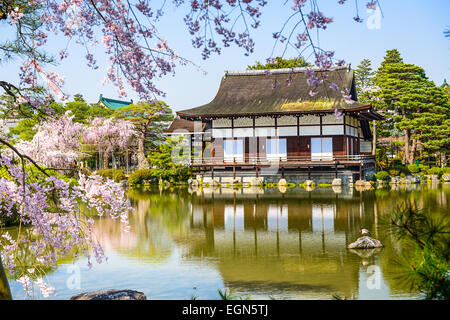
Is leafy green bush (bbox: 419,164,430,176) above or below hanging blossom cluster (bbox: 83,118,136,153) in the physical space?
below

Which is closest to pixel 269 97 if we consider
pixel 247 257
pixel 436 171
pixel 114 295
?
pixel 436 171

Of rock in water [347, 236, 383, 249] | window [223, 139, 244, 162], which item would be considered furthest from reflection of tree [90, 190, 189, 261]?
window [223, 139, 244, 162]

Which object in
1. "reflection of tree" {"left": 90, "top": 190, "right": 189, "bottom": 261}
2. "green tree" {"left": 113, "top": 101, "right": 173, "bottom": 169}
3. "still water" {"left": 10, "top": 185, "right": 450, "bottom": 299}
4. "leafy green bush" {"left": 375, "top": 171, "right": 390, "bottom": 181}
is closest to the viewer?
"still water" {"left": 10, "top": 185, "right": 450, "bottom": 299}

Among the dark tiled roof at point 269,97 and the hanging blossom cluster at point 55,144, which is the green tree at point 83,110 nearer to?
the hanging blossom cluster at point 55,144

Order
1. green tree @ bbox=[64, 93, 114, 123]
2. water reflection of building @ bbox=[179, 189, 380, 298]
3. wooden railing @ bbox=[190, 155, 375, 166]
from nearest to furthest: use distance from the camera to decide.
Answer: water reflection of building @ bbox=[179, 189, 380, 298] → wooden railing @ bbox=[190, 155, 375, 166] → green tree @ bbox=[64, 93, 114, 123]

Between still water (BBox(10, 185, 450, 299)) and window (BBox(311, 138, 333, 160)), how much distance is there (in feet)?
31.8

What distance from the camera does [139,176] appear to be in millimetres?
25719

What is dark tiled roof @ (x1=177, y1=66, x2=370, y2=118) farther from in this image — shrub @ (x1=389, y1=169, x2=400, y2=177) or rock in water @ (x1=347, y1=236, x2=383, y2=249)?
rock in water @ (x1=347, y1=236, x2=383, y2=249)

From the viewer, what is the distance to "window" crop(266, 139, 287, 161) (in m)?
23.5

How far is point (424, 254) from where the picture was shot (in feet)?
8.40

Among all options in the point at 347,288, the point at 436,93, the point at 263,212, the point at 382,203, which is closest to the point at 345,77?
the point at 436,93

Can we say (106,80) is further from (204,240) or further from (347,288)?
(204,240)

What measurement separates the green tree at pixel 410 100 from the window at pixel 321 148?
4.85 meters

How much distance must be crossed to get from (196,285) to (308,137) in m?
18.2
